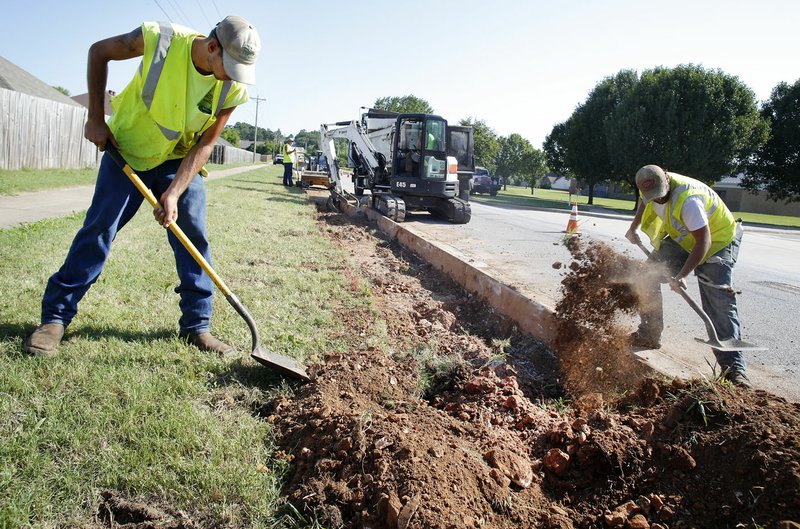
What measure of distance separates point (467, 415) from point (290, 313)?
1935 millimetres

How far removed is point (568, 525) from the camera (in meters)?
1.92

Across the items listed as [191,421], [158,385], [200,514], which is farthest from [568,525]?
[158,385]

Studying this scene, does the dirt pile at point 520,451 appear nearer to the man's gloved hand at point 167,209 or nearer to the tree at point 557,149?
the man's gloved hand at point 167,209

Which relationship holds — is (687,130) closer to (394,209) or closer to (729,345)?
Result: (394,209)

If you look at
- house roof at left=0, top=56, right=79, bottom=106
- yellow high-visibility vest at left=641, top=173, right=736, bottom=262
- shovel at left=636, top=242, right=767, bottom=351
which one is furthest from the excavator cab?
house roof at left=0, top=56, right=79, bottom=106

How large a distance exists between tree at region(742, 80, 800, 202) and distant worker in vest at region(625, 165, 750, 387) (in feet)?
115

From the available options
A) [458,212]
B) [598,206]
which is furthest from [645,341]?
[598,206]

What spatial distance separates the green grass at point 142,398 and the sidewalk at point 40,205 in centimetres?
351

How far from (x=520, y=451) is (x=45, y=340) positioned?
2.58 meters

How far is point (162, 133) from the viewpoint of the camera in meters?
3.01

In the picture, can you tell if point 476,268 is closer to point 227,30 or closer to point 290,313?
point 290,313

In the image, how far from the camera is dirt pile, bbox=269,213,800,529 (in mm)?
1924

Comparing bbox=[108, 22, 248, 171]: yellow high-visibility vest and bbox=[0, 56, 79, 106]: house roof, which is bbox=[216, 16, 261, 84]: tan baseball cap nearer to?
bbox=[108, 22, 248, 171]: yellow high-visibility vest

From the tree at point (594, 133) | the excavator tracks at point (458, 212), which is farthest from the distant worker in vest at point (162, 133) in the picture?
the tree at point (594, 133)
